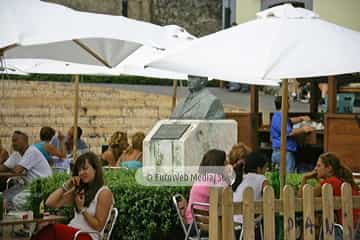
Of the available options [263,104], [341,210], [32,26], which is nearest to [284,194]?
[341,210]

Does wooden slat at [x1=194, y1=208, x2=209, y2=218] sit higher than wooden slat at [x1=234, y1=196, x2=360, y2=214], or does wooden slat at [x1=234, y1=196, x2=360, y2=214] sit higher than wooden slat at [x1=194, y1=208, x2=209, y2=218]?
wooden slat at [x1=234, y1=196, x2=360, y2=214]

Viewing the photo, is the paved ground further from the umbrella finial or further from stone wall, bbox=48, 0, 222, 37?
the umbrella finial

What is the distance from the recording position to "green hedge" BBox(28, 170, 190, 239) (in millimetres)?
9508

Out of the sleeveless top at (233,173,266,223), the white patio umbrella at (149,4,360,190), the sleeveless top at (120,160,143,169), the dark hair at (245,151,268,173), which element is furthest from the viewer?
the sleeveless top at (120,160,143,169)

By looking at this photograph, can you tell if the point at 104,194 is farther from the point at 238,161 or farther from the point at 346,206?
the point at 238,161

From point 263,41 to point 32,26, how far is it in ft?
6.34

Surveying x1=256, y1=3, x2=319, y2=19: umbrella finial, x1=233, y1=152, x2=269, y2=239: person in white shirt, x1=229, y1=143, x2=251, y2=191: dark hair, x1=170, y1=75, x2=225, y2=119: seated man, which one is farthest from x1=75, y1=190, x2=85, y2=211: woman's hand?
x1=170, y1=75, x2=225, y2=119: seated man

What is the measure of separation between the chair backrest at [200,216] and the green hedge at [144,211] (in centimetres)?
161

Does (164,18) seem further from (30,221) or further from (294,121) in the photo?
(30,221)

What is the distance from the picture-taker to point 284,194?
19.6 ft

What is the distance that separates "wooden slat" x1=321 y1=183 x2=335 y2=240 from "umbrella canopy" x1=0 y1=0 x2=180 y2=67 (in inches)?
91.0

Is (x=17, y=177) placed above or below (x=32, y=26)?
below

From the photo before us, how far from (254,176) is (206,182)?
0.46m

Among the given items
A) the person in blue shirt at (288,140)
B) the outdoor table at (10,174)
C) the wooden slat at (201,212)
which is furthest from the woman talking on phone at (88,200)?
the person in blue shirt at (288,140)
